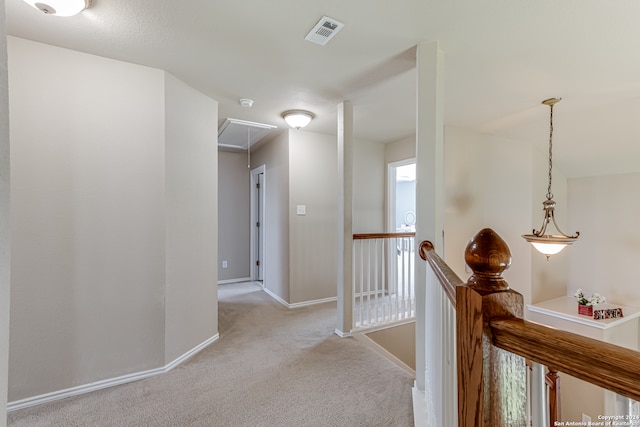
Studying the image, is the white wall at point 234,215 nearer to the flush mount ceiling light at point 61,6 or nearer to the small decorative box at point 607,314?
the flush mount ceiling light at point 61,6

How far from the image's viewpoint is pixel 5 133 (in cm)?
72

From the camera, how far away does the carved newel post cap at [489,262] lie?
0.59m

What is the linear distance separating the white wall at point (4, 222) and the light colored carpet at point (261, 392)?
126 cm

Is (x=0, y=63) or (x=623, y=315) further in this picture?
(x=623, y=315)

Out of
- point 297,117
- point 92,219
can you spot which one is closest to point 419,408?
point 92,219

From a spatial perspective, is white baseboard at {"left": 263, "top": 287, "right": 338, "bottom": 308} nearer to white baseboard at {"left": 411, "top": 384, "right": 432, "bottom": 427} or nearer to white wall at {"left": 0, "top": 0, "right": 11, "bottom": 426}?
white baseboard at {"left": 411, "top": 384, "right": 432, "bottom": 427}

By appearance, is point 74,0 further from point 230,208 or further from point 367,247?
point 230,208

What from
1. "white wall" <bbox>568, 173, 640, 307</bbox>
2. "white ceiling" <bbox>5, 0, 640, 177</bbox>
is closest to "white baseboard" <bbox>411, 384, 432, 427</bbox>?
"white ceiling" <bbox>5, 0, 640, 177</bbox>

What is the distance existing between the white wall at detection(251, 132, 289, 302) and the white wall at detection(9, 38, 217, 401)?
1.56 meters

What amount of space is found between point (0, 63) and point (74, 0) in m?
1.16

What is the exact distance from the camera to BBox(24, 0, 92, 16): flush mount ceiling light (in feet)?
4.83

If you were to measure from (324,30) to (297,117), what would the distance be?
139 centimetres

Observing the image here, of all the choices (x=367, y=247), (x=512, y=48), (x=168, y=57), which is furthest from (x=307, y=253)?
(x=512, y=48)

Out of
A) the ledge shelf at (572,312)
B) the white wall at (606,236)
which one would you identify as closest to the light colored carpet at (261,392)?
the ledge shelf at (572,312)
